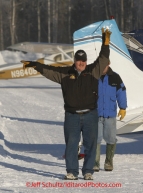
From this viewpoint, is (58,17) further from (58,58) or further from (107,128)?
(107,128)

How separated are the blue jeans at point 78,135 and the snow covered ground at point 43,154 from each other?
0.63ft

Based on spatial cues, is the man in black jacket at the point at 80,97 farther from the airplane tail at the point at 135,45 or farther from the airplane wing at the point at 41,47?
the airplane wing at the point at 41,47

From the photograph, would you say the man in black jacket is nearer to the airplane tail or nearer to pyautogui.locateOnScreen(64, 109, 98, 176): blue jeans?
pyautogui.locateOnScreen(64, 109, 98, 176): blue jeans

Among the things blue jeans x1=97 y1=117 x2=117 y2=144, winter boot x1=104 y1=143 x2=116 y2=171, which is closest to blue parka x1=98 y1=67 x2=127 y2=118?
blue jeans x1=97 y1=117 x2=117 y2=144

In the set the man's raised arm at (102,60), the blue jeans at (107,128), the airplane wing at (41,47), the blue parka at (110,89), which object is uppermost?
the man's raised arm at (102,60)

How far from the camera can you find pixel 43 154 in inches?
401

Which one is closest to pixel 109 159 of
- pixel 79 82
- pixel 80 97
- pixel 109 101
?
pixel 109 101

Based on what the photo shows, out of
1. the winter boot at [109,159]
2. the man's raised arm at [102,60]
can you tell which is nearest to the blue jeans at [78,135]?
the man's raised arm at [102,60]

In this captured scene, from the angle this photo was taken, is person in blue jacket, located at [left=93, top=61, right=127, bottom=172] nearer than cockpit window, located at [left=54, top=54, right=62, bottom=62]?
Yes

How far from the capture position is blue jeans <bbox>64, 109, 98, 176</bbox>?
289 inches

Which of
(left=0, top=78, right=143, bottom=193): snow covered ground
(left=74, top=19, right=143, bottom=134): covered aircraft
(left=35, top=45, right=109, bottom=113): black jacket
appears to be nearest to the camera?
(left=0, top=78, right=143, bottom=193): snow covered ground

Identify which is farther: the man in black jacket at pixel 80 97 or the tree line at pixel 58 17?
the tree line at pixel 58 17

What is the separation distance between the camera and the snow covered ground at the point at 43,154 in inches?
274

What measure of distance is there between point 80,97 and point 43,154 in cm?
312
